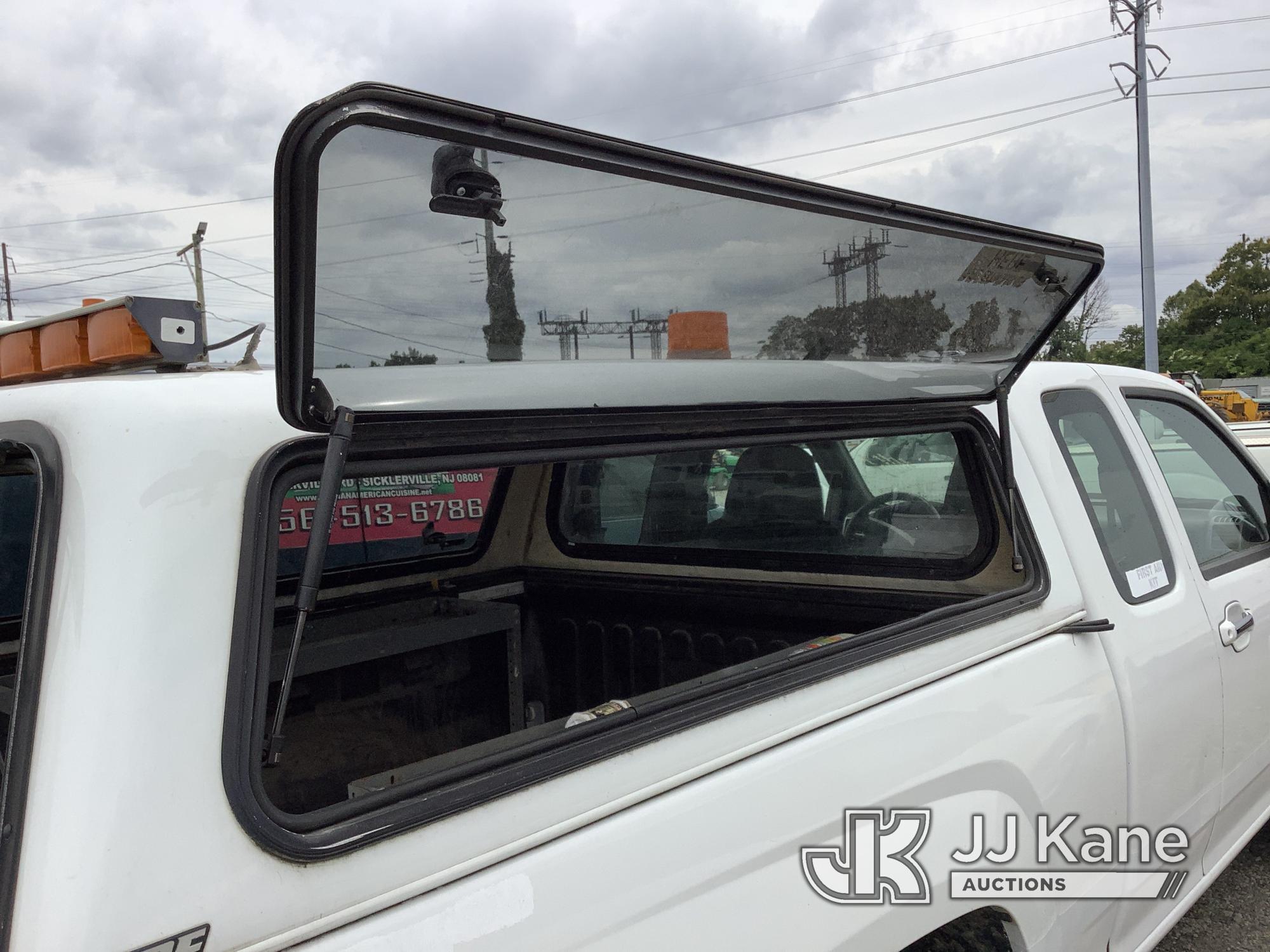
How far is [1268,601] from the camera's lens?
2.90 metres

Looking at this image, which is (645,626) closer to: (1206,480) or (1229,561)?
(1229,561)

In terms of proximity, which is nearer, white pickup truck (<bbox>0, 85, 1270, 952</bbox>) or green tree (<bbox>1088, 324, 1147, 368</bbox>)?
white pickup truck (<bbox>0, 85, 1270, 952</bbox>)

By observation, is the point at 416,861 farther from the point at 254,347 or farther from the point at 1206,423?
the point at 1206,423

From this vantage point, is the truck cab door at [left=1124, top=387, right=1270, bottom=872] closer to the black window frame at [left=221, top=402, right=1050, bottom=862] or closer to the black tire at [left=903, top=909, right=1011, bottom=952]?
the black window frame at [left=221, top=402, right=1050, bottom=862]

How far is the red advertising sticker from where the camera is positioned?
2.59 m

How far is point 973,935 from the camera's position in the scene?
181 centimetres

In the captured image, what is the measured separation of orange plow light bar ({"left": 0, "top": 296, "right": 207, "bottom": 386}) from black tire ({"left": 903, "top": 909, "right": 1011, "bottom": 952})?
1581mm

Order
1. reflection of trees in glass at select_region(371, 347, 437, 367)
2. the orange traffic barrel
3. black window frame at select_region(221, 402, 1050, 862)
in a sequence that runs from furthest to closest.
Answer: the orange traffic barrel
reflection of trees in glass at select_region(371, 347, 437, 367)
black window frame at select_region(221, 402, 1050, 862)

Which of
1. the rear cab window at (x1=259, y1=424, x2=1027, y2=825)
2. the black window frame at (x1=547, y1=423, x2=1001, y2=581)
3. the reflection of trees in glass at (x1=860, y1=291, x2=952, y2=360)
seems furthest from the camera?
the rear cab window at (x1=259, y1=424, x2=1027, y2=825)

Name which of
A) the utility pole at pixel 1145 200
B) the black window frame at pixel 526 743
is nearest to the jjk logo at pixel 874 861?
the black window frame at pixel 526 743

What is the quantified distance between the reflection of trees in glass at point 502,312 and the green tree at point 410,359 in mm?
88

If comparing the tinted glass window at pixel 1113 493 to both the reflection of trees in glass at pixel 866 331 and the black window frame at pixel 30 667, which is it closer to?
the reflection of trees in glass at pixel 866 331

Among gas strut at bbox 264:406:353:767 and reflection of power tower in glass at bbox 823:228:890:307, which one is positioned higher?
reflection of power tower in glass at bbox 823:228:890:307

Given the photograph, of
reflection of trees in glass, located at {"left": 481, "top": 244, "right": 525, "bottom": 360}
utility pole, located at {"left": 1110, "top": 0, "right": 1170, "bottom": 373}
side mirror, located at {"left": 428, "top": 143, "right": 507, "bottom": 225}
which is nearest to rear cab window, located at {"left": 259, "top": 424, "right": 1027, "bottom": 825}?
reflection of trees in glass, located at {"left": 481, "top": 244, "right": 525, "bottom": 360}
